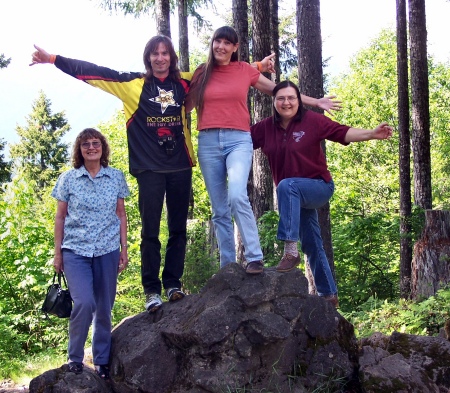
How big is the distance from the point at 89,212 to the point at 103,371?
1503mm

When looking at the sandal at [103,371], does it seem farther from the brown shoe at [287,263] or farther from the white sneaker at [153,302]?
the brown shoe at [287,263]

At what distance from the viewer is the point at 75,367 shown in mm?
5059

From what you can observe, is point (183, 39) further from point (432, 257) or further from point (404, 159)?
point (432, 257)

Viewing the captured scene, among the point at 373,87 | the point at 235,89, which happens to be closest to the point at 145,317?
the point at 235,89

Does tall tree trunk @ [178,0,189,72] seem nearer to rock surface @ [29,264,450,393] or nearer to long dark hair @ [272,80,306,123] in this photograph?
long dark hair @ [272,80,306,123]

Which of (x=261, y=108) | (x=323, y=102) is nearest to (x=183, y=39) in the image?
(x=261, y=108)

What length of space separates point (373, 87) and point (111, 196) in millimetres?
32908

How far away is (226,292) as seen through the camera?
5098 millimetres

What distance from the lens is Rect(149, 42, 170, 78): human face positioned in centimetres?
523

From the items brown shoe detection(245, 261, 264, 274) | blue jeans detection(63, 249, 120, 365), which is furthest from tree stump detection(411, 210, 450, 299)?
blue jeans detection(63, 249, 120, 365)

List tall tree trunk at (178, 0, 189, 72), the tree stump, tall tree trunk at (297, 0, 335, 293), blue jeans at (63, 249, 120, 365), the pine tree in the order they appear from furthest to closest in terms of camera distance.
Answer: the pine tree
tall tree trunk at (178, 0, 189, 72)
the tree stump
tall tree trunk at (297, 0, 335, 293)
blue jeans at (63, 249, 120, 365)

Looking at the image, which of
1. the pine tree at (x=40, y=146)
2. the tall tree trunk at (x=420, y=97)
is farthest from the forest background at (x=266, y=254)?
the pine tree at (x=40, y=146)

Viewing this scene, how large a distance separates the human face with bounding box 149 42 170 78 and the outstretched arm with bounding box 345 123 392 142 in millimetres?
1776

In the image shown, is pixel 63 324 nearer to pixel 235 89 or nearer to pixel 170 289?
pixel 170 289
